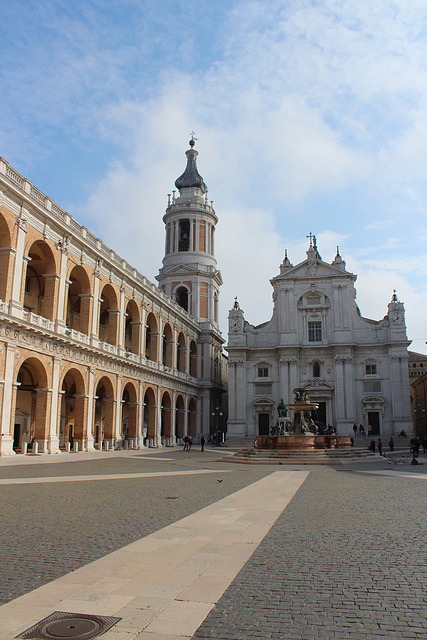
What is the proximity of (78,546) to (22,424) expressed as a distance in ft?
99.1

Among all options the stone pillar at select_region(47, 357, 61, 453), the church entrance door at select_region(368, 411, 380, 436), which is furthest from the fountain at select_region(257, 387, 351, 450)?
the church entrance door at select_region(368, 411, 380, 436)

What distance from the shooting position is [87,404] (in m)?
36.4

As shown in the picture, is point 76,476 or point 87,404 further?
point 87,404

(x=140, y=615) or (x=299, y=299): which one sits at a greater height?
(x=299, y=299)

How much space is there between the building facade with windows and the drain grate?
179 ft

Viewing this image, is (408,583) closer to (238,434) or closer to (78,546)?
(78,546)

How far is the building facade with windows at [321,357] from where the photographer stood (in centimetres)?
5769

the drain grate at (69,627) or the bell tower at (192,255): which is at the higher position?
the bell tower at (192,255)

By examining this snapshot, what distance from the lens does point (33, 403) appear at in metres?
36.2

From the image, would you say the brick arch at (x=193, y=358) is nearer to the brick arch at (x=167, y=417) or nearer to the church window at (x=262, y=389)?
the church window at (x=262, y=389)

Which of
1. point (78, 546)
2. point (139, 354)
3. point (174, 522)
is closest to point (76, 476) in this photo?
point (174, 522)

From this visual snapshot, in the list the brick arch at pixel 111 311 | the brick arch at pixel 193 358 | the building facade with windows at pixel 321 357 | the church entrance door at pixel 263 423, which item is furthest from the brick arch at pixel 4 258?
the church entrance door at pixel 263 423

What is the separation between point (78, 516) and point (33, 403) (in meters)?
27.4

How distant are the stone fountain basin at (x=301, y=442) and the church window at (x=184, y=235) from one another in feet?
137
